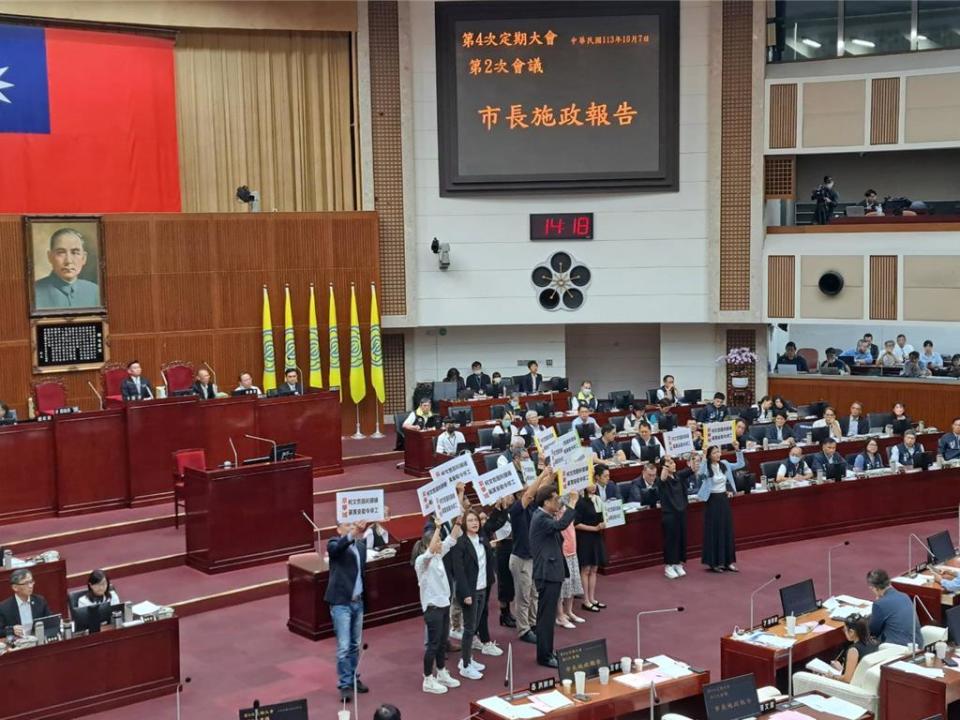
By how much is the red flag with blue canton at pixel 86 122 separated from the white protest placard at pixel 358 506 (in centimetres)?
1007

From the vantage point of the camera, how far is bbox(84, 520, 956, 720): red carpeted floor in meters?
9.78

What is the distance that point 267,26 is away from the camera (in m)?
20.4

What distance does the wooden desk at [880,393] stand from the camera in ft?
66.9

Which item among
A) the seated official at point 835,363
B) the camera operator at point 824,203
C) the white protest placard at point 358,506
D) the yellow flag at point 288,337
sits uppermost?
the camera operator at point 824,203

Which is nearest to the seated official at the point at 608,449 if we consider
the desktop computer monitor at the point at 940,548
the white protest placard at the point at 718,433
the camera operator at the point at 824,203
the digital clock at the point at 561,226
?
the white protest placard at the point at 718,433

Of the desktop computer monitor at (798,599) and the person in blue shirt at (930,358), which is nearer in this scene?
the desktop computer monitor at (798,599)

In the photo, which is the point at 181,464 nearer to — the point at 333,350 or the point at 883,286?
the point at 333,350

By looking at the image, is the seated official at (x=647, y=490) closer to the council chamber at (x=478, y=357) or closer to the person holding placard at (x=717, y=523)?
the council chamber at (x=478, y=357)

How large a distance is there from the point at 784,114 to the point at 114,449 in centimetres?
1337

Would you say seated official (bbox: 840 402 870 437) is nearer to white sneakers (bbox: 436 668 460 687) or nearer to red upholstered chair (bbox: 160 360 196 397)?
red upholstered chair (bbox: 160 360 196 397)

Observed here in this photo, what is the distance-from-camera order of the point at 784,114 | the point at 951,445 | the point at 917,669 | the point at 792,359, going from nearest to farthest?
the point at 917,669 < the point at 951,445 < the point at 784,114 < the point at 792,359

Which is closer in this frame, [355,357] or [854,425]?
[854,425]

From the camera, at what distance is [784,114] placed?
21766mm

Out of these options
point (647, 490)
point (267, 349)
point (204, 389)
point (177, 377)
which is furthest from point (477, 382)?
point (647, 490)
